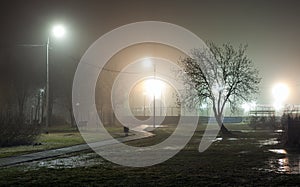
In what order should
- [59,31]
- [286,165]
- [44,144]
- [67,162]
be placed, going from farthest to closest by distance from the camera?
[59,31] → [44,144] → [67,162] → [286,165]

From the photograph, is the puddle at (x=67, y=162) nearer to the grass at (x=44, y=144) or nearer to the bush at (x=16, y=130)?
the grass at (x=44, y=144)

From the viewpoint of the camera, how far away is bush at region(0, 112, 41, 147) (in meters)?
23.1

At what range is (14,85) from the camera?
47.7m

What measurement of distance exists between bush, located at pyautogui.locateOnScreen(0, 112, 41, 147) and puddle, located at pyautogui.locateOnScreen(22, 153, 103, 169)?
7610mm

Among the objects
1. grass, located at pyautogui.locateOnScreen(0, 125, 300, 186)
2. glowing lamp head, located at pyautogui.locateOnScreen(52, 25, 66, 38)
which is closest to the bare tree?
glowing lamp head, located at pyautogui.locateOnScreen(52, 25, 66, 38)

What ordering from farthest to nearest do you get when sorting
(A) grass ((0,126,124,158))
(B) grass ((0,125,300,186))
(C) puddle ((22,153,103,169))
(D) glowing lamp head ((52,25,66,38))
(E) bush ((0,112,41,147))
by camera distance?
(D) glowing lamp head ((52,25,66,38)) → (E) bush ((0,112,41,147)) → (A) grass ((0,126,124,158)) → (C) puddle ((22,153,103,169)) → (B) grass ((0,125,300,186))

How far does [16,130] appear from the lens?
2386 cm

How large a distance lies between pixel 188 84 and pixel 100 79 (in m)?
20.6

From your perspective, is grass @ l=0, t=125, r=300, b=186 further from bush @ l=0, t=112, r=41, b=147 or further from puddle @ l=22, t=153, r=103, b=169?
bush @ l=0, t=112, r=41, b=147

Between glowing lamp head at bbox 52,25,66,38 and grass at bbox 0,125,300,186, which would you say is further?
glowing lamp head at bbox 52,25,66,38

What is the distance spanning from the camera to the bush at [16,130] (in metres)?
23.1

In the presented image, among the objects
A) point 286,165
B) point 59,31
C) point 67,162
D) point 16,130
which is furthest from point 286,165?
point 59,31

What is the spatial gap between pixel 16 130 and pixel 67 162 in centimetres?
946

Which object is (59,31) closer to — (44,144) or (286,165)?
(44,144)
